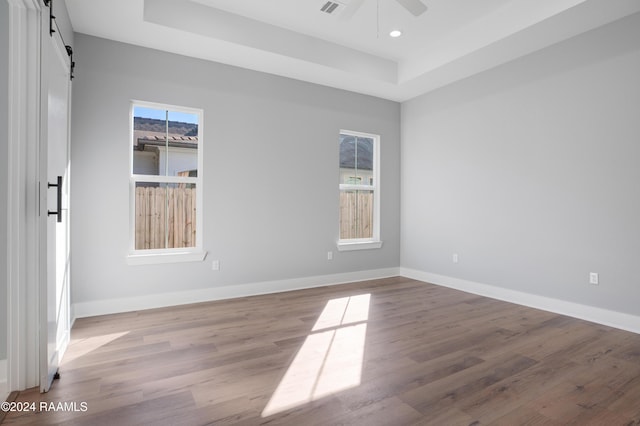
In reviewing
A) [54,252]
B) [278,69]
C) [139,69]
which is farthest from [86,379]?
[278,69]

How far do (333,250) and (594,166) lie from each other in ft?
10.1

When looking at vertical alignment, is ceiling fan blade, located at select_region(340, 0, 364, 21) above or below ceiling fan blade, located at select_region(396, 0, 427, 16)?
above

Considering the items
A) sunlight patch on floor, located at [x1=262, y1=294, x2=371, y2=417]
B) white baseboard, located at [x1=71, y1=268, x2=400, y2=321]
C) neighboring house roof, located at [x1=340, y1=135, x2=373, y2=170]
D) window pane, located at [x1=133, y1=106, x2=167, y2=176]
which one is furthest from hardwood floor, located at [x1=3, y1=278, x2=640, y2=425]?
neighboring house roof, located at [x1=340, y1=135, x2=373, y2=170]

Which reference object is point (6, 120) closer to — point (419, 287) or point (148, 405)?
point (148, 405)

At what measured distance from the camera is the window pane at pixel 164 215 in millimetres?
3748

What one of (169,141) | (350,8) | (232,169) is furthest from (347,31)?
(169,141)

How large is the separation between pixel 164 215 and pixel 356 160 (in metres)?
2.81

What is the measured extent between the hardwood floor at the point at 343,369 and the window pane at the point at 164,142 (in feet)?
5.07

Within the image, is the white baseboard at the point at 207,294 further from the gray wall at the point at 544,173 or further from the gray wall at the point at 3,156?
the gray wall at the point at 3,156

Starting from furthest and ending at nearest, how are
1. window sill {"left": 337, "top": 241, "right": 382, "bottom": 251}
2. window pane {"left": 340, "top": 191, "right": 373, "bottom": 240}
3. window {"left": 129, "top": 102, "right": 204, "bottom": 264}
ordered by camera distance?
window pane {"left": 340, "top": 191, "right": 373, "bottom": 240}
window sill {"left": 337, "top": 241, "right": 382, "bottom": 251}
window {"left": 129, "top": 102, "right": 204, "bottom": 264}

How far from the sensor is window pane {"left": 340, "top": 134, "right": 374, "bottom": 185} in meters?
5.13

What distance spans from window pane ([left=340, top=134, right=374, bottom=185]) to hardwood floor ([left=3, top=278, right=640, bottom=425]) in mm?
2181

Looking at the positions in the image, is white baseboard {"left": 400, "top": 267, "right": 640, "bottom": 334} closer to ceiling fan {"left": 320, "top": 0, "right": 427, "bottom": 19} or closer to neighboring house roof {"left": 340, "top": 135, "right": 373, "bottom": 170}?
neighboring house roof {"left": 340, "top": 135, "right": 373, "bottom": 170}

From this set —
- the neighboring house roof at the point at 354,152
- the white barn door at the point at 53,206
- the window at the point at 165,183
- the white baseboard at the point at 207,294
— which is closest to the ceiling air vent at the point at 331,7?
the window at the point at 165,183
